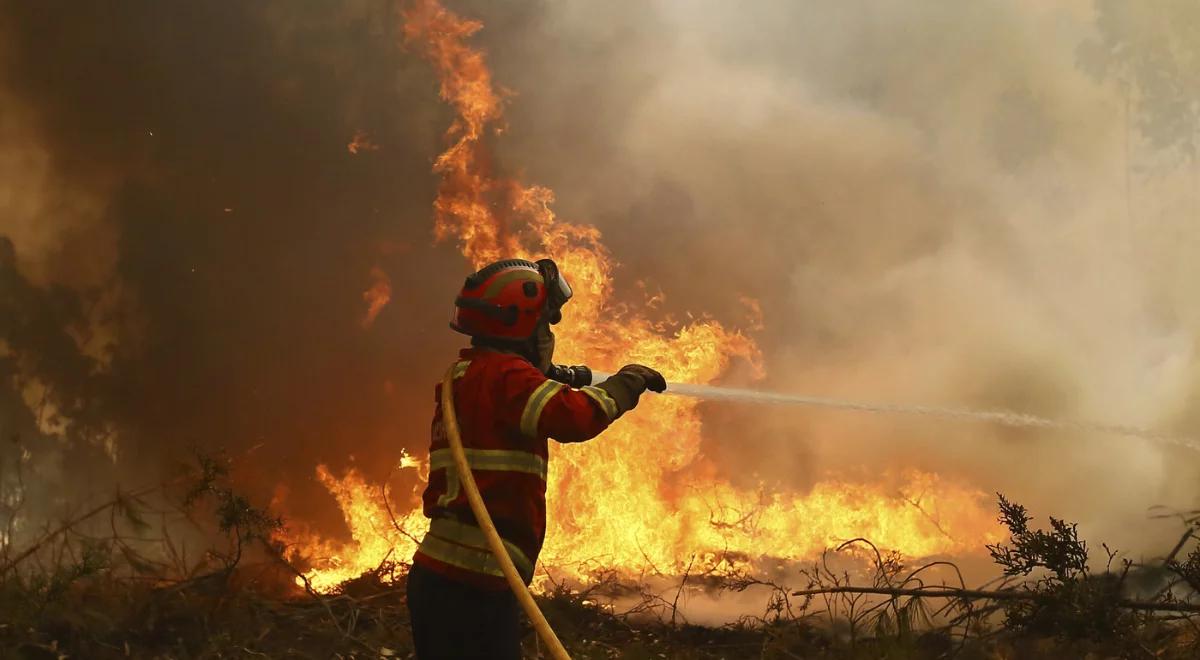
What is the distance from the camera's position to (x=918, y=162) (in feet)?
27.7

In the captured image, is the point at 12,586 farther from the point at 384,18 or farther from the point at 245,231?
the point at 384,18

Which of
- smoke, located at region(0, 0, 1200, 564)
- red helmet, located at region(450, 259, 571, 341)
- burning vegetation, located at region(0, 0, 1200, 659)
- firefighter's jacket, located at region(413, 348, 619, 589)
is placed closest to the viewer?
firefighter's jacket, located at region(413, 348, 619, 589)

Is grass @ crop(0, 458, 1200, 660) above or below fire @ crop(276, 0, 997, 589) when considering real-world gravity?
below

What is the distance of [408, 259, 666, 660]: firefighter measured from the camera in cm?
358

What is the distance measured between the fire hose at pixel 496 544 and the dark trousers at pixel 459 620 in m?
0.14

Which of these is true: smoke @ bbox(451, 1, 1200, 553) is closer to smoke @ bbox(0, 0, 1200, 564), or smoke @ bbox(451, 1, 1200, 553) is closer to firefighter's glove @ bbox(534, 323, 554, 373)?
smoke @ bbox(0, 0, 1200, 564)

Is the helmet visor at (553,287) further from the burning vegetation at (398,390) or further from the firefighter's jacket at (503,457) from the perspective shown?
the burning vegetation at (398,390)

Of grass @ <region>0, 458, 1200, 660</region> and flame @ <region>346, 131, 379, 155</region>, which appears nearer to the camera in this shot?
grass @ <region>0, 458, 1200, 660</region>

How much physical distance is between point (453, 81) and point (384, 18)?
1.03 metres

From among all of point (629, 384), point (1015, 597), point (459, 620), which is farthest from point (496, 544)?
point (1015, 597)

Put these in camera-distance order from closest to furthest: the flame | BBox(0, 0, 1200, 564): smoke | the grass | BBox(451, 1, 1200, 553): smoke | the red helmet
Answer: the red helmet → the grass → BBox(451, 1, 1200, 553): smoke → BBox(0, 0, 1200, 564): smoke → the flame

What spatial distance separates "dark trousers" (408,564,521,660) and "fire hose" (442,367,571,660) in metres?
0.14

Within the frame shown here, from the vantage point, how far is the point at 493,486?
3.67 metres

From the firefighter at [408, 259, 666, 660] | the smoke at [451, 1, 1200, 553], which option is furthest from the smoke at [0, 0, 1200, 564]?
the firefighter at [408, 259, 666, 660]
